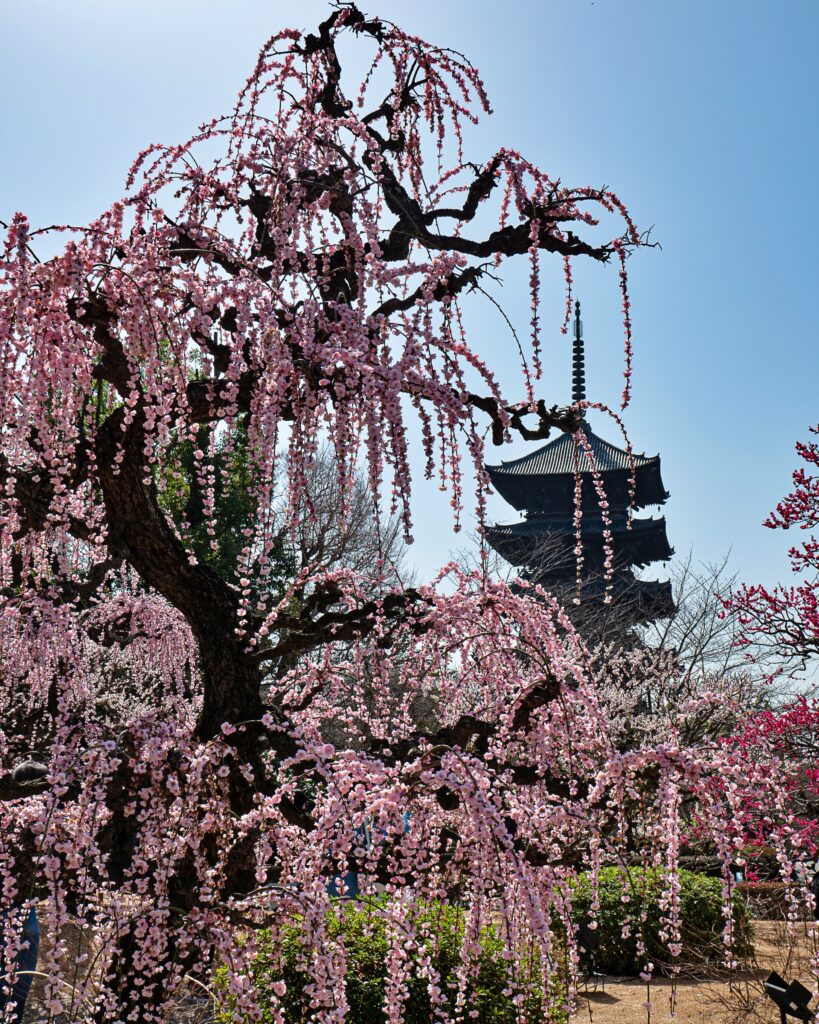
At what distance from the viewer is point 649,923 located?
28.2ft

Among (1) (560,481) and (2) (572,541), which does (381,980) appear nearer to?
(2) (572,541)

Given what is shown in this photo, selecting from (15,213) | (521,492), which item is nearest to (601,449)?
(521,492)

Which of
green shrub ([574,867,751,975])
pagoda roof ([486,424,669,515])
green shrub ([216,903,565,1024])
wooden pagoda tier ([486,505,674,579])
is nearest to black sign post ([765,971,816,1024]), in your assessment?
green shrub ([216,903,565,1024])

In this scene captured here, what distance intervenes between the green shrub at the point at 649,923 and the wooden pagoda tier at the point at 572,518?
12.4 metres

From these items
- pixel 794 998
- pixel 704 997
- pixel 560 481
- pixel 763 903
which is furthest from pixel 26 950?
pixel 560 481

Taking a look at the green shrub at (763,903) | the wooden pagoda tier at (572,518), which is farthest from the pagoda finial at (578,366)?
the green shrub at (763,903)

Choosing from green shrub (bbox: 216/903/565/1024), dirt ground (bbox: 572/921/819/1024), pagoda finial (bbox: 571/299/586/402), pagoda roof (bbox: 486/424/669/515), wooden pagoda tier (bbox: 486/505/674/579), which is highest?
pagoda finial (bbox: 571/299/586/402)

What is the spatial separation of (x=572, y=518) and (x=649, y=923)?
1929cm

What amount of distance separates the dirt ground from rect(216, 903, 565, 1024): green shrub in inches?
65.5

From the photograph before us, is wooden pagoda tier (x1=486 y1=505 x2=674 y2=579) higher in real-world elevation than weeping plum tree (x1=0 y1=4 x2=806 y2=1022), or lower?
higher

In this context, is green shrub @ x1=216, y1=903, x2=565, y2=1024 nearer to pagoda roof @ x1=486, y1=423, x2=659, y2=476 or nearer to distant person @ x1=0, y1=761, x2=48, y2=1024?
distant person @ x1=0, y1=761, x2=48, y2=1024

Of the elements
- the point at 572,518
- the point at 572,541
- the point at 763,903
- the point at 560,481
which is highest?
the point at 560,481

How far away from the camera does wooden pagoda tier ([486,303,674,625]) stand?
76.6ft

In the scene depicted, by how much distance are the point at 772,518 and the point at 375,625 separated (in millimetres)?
4607
